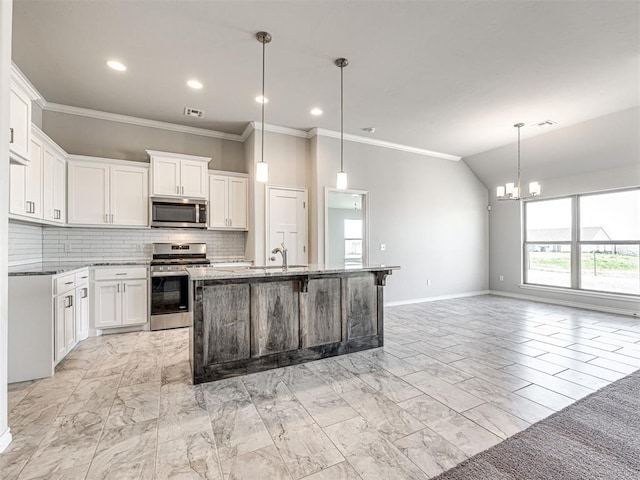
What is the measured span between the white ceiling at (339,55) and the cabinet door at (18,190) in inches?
46.9

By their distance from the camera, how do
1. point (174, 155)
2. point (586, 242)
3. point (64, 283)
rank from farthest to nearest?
1. point (586, 242)
2. point (174, 155)
3. point (64, 283)

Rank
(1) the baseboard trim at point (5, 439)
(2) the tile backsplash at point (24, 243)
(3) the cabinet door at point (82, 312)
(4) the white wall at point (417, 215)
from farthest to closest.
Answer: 1. (4) the white wall at point (417, 215)
2. (3) the cabinet door at point (82, 312)
3. (2) the tile backsplash at point (24, 243)
4. (1) the baseboard trim at point (5, 439)

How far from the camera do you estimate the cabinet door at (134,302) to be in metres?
4.18

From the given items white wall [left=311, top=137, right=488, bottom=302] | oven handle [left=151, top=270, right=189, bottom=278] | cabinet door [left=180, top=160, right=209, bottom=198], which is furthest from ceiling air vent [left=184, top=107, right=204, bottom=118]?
oven handle [left=151, top=270, right=189, bottom=278]

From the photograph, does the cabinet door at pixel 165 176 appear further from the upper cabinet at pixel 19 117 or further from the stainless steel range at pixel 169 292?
the upper cabinet at pixel 19 117

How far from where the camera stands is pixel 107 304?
13.4 feet

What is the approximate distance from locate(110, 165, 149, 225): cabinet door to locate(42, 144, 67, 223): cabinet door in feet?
1.79

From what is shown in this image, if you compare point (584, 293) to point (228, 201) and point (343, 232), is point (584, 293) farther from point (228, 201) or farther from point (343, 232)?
point (228, 201)

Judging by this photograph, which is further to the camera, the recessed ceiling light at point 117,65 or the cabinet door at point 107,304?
the cabinet door at point 107,304

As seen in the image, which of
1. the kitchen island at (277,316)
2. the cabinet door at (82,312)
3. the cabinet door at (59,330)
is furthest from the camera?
the cabinet door at (82,312)

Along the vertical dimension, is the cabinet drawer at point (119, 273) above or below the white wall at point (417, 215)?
below

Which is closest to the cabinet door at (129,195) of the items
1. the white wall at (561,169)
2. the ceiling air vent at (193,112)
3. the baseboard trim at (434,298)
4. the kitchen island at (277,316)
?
the ceiling air vent at (193,112)

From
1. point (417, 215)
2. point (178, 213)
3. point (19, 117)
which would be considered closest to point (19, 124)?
point (19, 117)

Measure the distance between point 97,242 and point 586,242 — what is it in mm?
8594
